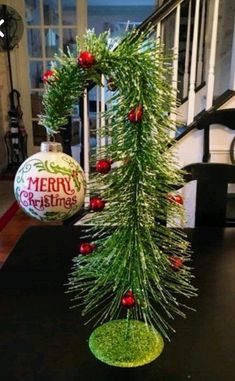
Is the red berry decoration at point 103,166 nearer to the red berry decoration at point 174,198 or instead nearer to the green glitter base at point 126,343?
the red berry decoration at point 174,198

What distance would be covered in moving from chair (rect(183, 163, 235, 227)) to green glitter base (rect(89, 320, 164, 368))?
0.69 meters

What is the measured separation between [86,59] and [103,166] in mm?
165

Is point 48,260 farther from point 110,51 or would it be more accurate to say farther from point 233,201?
point 233,201

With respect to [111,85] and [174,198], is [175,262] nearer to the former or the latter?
[174,198]

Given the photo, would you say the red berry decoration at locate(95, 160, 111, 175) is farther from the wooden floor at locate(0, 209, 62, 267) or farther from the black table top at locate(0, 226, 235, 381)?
the wooden floor at locate(0, 209, 62, 267)

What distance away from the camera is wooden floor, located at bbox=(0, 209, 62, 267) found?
8.69 feet

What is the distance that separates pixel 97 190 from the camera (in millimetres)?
628

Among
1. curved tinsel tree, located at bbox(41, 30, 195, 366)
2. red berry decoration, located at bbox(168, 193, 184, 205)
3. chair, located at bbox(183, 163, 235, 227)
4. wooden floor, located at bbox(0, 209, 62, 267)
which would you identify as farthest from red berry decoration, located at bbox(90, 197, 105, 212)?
wooden floor, located at bbox(0, 209, 62, 267)

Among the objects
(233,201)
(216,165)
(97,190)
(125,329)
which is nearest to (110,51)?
(97,190)

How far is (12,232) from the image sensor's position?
2969mm

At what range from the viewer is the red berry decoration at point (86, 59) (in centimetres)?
55

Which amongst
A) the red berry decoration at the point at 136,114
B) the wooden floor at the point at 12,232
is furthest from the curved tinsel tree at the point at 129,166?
the wooden floor at the point at 12,232

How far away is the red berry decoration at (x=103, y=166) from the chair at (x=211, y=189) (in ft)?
2.33

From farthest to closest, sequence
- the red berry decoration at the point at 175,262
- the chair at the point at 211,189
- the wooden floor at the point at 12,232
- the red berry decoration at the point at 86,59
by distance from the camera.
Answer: the wooden floor at the point at 12,232, the chair at the point at 211,189, the red berry decoration at the point at 175,262, the red berry decoration at the point at 86,59
